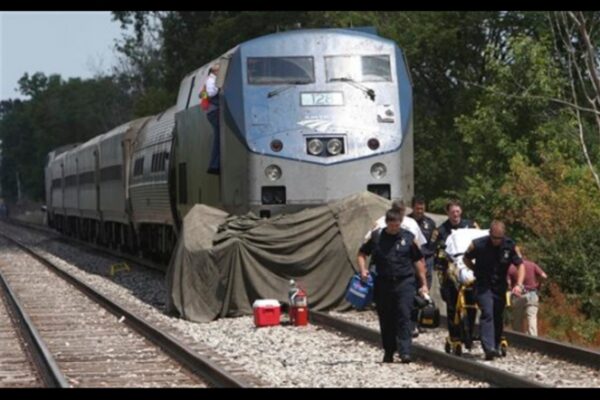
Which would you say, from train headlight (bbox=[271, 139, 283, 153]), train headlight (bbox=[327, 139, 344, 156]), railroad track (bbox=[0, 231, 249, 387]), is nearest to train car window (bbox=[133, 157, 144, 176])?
railroad track (bbox=[0, 231, 249, 387])

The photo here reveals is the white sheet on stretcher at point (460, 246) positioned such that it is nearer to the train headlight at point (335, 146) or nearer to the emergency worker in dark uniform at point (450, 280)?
the emergency worker in dark uniform at point (450, 280)

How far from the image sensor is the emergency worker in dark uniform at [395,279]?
14.4 meters

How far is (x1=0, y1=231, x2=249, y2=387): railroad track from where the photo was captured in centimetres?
1378

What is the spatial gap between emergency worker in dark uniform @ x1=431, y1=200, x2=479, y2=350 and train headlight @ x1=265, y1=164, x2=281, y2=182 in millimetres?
5432

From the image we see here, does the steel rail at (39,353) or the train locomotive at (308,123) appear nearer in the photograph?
the steel rail at (39,353)

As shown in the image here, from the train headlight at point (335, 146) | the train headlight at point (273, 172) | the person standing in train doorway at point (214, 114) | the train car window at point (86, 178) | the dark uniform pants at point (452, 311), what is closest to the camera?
the dark uniform pants at point (452, 311)

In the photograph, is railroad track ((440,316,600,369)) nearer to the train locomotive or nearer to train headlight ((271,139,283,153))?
the train locomotive

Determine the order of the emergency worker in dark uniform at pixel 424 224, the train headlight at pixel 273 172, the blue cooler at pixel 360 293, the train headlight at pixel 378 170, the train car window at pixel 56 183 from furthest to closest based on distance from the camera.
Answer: the train car window at pixel 56 183 < the train headlight at pixel 378 170 < the train headlight at pixel 273 172 < the emergency worker in dark uniform at pixel 424 224 < the blue cooler at pixel 360 293

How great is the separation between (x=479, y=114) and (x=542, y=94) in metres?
3.81

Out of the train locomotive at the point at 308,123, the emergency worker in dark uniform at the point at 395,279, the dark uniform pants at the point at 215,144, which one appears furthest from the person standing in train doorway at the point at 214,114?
the emergency worker in dark uniform at the point at 395,279

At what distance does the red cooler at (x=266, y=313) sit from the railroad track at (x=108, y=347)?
146 cm

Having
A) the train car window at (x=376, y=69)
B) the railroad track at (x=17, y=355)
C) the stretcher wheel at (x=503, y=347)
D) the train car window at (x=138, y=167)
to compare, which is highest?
the train car window at (x=376, y=69)

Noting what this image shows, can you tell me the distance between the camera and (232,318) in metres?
20.4

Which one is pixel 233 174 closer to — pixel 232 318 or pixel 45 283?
pixel 232 318
